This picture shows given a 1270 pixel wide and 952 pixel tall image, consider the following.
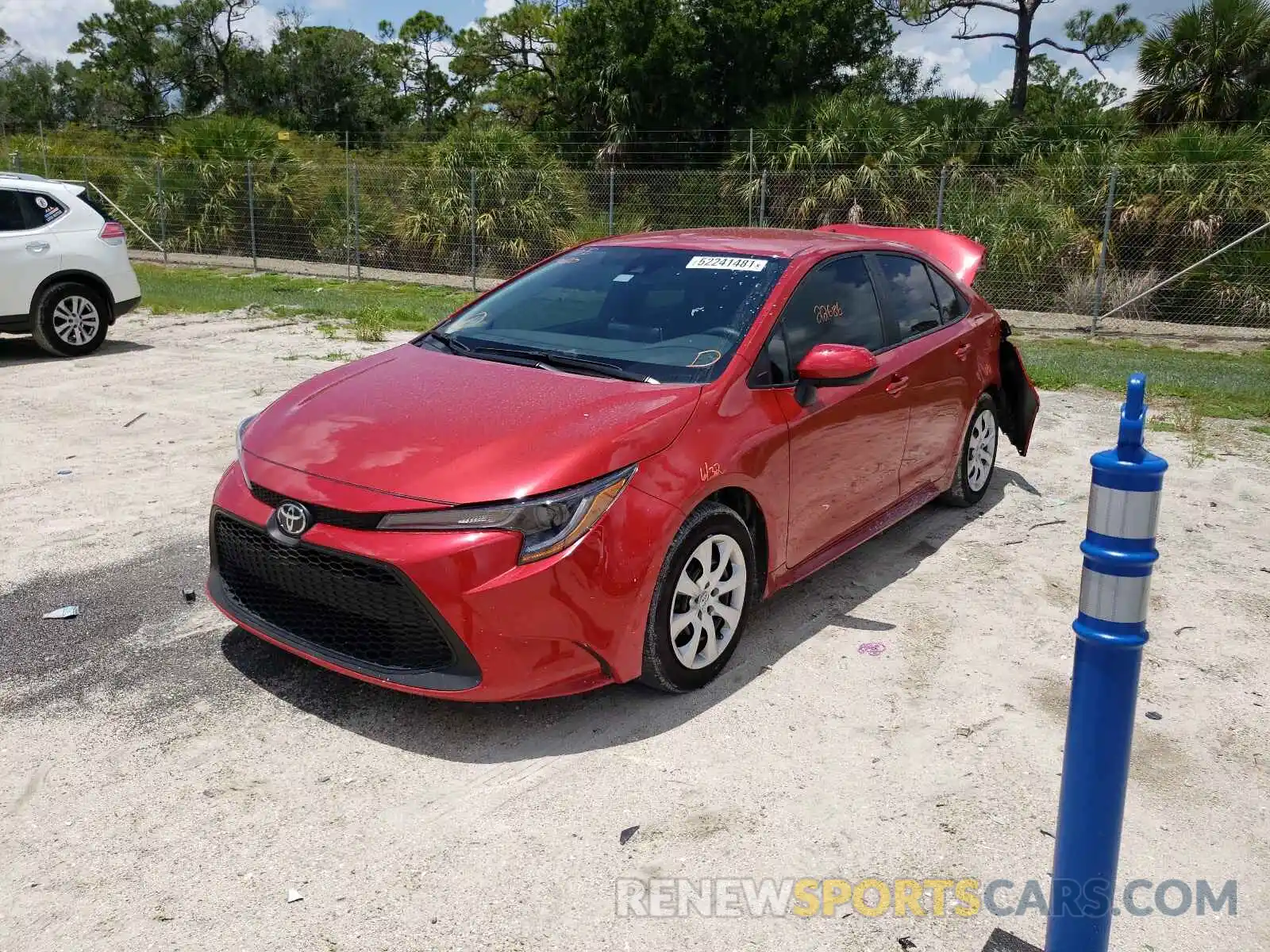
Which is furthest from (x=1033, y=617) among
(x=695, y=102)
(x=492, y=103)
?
(x=492, y=103)

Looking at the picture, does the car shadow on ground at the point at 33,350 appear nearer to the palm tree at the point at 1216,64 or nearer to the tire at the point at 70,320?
the tire at the point at 70,320

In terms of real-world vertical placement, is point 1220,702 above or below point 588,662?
below

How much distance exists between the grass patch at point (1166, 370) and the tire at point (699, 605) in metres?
6.21

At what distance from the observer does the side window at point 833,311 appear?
4426mm

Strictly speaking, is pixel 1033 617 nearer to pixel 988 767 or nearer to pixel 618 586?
pixel 988 767

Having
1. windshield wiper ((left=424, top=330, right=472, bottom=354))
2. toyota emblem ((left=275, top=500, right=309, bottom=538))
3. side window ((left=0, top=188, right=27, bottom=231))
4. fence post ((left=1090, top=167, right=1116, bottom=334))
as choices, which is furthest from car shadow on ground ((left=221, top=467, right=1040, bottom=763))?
fence post ((left=1090, top=167, right=1116, bottom=334))

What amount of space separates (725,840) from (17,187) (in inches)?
385

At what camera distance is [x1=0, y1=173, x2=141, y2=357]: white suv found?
995 cm

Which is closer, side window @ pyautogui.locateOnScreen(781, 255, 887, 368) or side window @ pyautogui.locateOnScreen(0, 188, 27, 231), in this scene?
side window @ pyautogui.locateOnScreen(781, 255, 887, 368)

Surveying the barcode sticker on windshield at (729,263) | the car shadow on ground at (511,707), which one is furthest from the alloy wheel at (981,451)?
the barcode sticker on windshield at (729,263)

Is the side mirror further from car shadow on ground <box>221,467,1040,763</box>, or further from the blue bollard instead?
the blue bollard

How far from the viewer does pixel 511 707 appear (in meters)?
3.81

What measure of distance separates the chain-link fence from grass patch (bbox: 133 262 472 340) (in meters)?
1.29

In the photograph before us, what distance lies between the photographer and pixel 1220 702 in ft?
13.0
